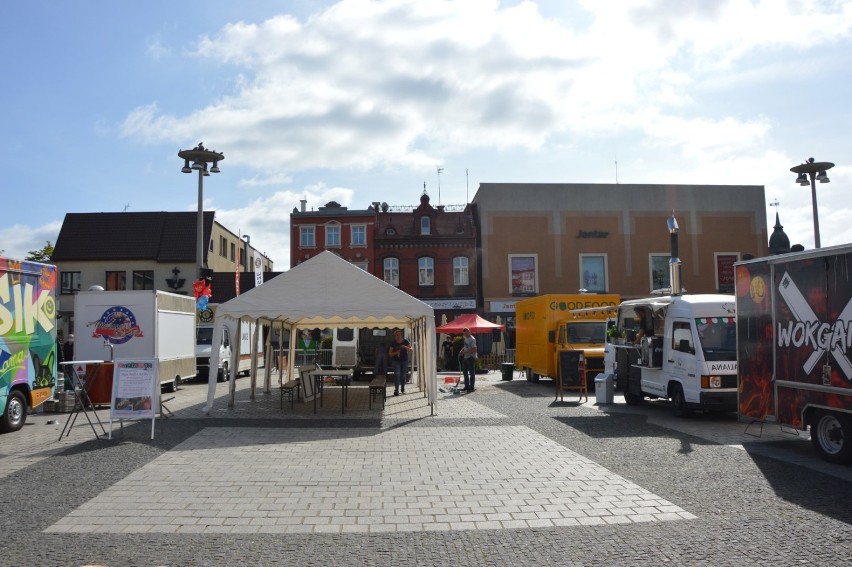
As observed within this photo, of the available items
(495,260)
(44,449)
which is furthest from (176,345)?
(495,260)

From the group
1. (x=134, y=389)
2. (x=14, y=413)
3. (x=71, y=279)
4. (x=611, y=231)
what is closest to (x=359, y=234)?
(x=611, y=231)

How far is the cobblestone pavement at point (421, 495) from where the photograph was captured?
5520 mm

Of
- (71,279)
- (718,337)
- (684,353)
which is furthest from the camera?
(71,279)

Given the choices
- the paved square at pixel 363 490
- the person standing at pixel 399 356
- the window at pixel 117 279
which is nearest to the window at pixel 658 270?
the person standing at pixel 399 356

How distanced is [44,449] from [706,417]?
11884mm

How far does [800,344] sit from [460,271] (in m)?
35.7

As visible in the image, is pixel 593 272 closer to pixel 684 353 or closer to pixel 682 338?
pixel 682 338

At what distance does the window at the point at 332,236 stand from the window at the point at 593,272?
16.1 metres

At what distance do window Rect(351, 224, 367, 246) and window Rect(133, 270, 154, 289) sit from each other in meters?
12.9

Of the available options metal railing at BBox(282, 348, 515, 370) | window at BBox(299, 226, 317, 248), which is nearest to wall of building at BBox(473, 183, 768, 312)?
metal railing at BBox(282, 348, 515, 370)

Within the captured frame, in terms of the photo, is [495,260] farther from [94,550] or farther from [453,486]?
[94,550]

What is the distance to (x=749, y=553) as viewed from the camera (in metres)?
5.39

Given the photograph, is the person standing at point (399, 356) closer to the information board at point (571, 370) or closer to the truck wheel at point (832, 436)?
the information board at point (571, 370)

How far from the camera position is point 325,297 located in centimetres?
1365
